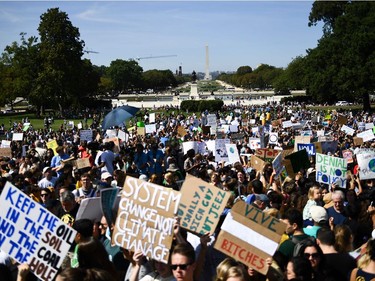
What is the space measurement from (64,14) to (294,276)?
234 ft

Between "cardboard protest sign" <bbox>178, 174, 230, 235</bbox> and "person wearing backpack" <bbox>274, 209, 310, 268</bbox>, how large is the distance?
2.58 ft

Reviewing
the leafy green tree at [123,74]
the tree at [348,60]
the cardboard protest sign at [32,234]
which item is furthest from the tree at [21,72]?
the leafy green tree at [123,74]

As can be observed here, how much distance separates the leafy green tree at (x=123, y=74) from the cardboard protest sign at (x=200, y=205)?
505 ft

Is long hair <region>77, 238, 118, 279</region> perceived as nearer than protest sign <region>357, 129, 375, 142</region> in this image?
Yes

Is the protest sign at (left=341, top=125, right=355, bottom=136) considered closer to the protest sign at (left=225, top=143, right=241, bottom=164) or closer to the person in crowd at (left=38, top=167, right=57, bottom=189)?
the protest sign at (left=225, top=143, right=241, bottom=164)

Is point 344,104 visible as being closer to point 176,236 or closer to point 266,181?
point 266,181

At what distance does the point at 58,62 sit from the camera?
69.2 metres

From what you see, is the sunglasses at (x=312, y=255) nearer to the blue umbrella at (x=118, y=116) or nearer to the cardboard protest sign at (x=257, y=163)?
the cardboard protest sign at (x=257, y=163)

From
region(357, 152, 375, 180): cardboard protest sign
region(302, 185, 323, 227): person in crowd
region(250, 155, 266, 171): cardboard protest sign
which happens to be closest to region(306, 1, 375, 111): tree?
region(250, 155, 266, 171): cardboard protest sign

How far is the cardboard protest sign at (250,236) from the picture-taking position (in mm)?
5383

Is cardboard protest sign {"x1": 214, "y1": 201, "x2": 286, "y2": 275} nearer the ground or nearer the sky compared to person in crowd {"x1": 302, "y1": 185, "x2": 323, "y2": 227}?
nearer the sky

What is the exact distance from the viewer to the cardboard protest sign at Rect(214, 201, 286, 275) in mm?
5383

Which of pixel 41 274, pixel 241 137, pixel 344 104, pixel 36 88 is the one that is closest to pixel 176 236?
pixel 41 274

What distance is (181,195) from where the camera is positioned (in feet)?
18.9
